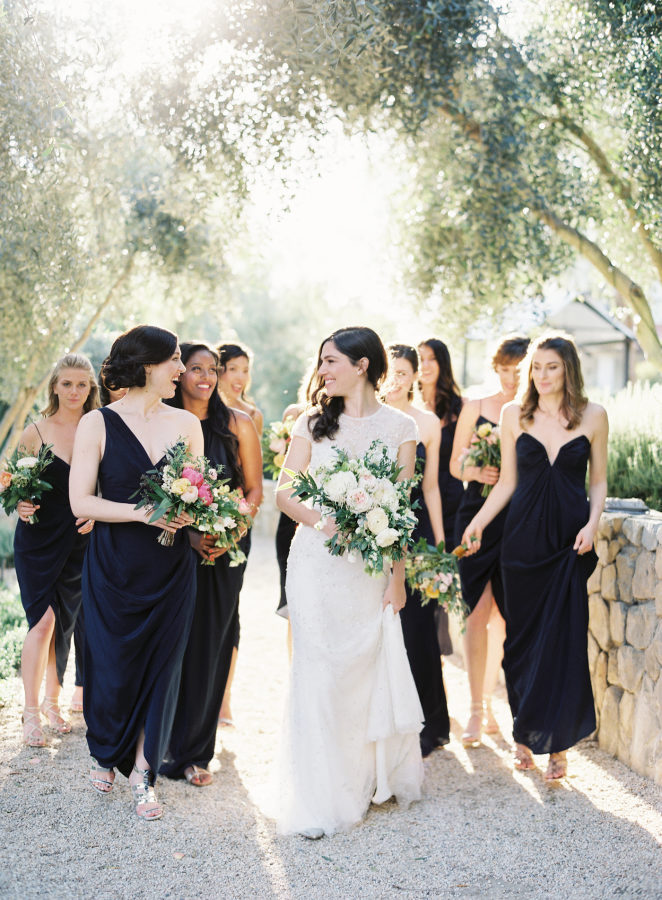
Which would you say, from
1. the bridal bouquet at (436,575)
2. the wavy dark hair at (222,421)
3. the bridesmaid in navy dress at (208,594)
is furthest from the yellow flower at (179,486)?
the bridal bouquet at (436,575)

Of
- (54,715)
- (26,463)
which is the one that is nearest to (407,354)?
(26,463)

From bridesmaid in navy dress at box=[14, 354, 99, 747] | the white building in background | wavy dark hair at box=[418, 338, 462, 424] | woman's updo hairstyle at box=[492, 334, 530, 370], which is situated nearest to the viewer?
bridesmaid in navy dress at box=[14, 354, 99, 747]

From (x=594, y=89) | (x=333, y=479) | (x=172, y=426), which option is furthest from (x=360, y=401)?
(x=594, y=89)

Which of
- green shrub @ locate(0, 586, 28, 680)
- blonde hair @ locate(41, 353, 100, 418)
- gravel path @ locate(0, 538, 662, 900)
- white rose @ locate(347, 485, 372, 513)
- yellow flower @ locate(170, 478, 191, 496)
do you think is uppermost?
blonde hair @ locate(41, 353, 100, 418)

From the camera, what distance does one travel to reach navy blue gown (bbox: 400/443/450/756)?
5.71 m

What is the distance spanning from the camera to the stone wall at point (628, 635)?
5.12 meters

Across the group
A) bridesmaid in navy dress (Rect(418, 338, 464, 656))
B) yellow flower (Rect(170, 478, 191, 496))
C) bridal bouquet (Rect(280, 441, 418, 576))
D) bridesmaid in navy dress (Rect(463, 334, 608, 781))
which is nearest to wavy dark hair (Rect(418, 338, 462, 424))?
bridesmaid in navy dress (Rect(418, 338, 464, 656))

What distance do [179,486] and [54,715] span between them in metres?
2.52

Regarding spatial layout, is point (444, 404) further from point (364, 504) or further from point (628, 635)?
point (364, 504)

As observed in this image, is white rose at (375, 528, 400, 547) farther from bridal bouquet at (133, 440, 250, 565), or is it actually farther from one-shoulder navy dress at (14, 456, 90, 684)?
one-shoulder navy dress at (14, 456, 90, 684)

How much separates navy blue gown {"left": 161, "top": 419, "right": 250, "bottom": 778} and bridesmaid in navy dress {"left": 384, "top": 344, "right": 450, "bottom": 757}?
3.73 ft

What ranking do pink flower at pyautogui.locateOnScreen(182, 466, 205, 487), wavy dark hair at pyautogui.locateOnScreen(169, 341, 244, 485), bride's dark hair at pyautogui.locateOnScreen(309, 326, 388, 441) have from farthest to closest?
wavy dark hair at pyautogui.locateOnScreen(169, 341, 244, 485) → bride's dark hair at pyautogui.locateOnScreen(309, 326, 388, 441) → pink flower at pyautogui.locateOnScreen(182, 466, 205, 487)

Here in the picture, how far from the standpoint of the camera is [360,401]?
4.77 m

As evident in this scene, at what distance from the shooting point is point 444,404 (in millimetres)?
6621
